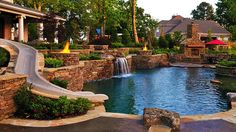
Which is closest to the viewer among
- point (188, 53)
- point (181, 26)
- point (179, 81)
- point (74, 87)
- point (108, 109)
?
point (108, 109)

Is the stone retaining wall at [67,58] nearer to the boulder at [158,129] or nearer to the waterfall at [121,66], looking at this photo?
the waterfall at [121,66]

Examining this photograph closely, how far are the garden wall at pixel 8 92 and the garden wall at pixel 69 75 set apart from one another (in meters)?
5.01

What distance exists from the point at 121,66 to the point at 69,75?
11.2 metres

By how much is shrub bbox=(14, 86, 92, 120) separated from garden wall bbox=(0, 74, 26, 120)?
0.17m

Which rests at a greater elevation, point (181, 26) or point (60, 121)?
point (181, 26)

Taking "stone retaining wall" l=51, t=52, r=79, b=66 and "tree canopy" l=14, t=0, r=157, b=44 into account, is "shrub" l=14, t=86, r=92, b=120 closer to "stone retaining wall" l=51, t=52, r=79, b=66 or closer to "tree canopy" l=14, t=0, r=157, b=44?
"stone retaining wall" l=51, t=52, r=79, b=66

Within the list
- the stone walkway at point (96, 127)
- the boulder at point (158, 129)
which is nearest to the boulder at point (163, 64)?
the stone walkway at point (96, 127)

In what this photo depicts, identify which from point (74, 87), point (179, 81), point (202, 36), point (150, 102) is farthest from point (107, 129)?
point (202, 36)

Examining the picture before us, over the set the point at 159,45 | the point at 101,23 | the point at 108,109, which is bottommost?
the point at 108,109

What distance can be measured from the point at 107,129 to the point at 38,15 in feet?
74.3

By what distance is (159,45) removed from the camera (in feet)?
154

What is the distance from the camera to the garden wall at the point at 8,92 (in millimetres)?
9450

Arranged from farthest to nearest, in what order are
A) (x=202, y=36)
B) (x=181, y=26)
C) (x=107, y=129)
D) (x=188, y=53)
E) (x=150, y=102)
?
1. (x=181, y=26)
2. (x=202, y=36)
3. (x=188, y=53)
4. (x=150, y=102)
5. (x=107, y=129)

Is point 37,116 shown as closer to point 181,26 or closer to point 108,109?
point 108,109
